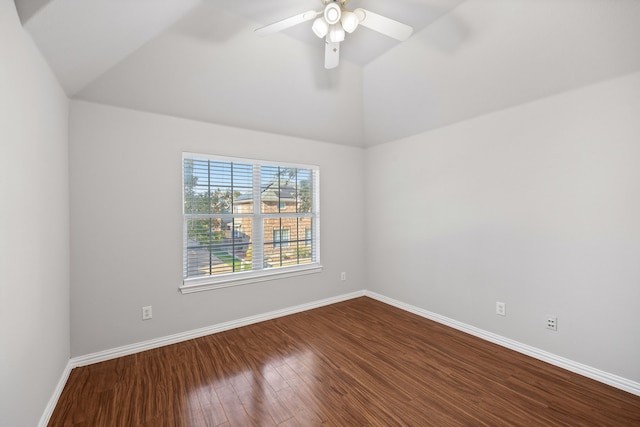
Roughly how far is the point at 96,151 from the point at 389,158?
331cm

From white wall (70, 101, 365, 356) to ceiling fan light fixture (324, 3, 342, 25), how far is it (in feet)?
5.64

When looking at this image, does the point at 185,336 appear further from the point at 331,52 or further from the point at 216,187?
the point at 331,52

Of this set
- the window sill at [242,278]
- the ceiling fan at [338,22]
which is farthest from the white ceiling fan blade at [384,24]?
the window sill at [242,278]

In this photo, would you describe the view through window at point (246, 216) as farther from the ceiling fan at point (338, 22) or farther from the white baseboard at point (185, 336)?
the ceiling fan at point (338, 22)

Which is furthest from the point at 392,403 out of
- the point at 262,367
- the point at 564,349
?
the point at 564,349

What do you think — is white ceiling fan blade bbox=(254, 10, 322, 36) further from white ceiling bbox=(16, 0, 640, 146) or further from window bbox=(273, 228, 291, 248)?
window bbox=(273, 228, 291, 248)

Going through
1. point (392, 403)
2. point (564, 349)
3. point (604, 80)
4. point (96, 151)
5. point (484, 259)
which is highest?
point (604, 80)

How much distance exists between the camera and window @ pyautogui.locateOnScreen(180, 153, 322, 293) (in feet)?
9.72

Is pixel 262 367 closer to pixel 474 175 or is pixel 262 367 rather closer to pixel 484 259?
pixel 484 259

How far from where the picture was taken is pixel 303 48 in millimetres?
2656

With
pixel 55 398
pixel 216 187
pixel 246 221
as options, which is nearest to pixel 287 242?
pixel 246 221

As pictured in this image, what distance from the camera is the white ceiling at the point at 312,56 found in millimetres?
1799

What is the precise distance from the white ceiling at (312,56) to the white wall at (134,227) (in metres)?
0.21

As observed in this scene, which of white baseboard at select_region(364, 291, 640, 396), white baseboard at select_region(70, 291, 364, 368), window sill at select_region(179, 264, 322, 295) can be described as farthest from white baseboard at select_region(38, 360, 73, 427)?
white baseboard at select_region(364, 291, 640, 396)
